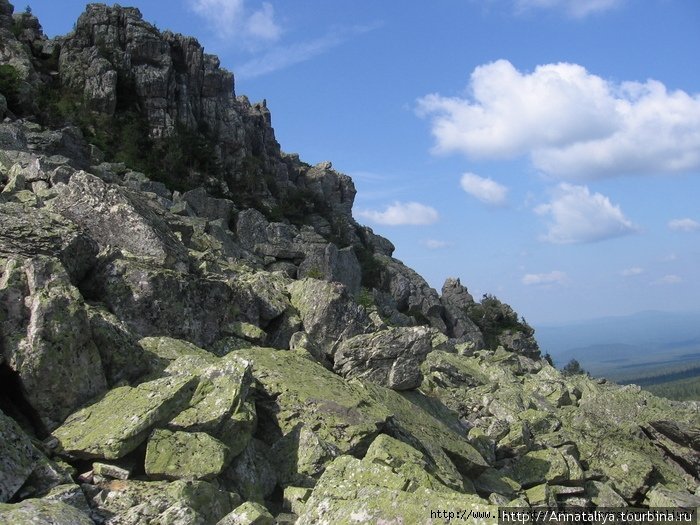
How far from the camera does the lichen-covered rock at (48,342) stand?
13891mm

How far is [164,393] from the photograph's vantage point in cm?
1384

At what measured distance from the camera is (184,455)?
12844 millimetres

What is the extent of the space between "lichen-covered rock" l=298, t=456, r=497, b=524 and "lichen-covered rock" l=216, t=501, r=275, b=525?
0.71 m

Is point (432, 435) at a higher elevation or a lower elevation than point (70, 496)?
lower

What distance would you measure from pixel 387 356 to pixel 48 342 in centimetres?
1324

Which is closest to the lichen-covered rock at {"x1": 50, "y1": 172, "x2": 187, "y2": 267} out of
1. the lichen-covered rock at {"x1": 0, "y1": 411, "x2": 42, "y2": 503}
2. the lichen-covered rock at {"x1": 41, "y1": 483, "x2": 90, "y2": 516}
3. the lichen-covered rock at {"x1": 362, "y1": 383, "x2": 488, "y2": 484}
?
the lichen-covered rock at {"x1": 362, "y1": 383, "x2": 488, "y2": 484}

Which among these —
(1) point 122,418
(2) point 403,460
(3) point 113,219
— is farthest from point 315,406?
(3) point 113,219

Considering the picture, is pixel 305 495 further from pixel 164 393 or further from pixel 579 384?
pixel 579 384

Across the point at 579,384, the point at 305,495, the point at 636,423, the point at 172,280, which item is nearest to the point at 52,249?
the point at 172,280

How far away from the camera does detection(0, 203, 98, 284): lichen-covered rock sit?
57.9 feet

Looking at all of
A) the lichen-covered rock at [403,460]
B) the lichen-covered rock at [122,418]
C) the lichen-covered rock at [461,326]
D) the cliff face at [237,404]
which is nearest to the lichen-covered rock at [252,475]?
the cliff face at [237,404]

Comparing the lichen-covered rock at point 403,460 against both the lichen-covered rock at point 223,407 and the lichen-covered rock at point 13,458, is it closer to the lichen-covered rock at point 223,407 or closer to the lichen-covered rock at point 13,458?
the lichen-covered rock at point 223,407

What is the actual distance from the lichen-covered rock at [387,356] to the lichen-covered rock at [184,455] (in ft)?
34.4

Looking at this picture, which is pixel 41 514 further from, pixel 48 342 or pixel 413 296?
pixel 413 296
